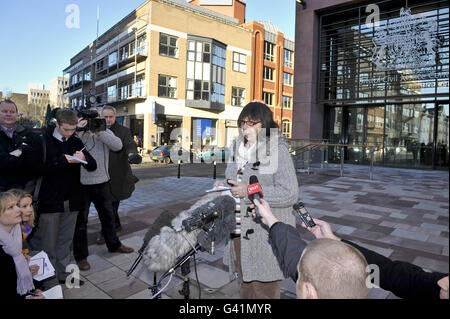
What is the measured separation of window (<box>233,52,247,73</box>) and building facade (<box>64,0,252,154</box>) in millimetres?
152

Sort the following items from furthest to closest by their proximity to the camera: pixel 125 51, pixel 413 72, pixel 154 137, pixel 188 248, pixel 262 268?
pixel 125 51 → pixel 154 137 → pixel 413 72 → pixel 188 248 → pixel 262 268

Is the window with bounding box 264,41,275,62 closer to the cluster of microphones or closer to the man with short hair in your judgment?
the cluster of microphones

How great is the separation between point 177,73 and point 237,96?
7.87 m

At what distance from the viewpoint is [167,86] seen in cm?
2731

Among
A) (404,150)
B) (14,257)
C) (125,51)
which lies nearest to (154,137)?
(125,51)

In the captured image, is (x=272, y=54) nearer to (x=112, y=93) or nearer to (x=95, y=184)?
(x=112, y=93)

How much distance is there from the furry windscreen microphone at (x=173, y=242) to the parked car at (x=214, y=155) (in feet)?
63.4

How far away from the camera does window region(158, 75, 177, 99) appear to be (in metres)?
26.9

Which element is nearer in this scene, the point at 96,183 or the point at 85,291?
the point at 85,291

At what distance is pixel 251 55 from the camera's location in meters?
33.8

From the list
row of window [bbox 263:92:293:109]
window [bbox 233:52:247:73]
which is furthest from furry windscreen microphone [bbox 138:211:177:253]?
row of window [bbox 263:92:293:109]

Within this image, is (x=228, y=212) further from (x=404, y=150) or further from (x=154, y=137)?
(x=154, y=137)

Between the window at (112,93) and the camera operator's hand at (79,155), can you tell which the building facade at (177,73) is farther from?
the camera operator's hand at (79,155)
